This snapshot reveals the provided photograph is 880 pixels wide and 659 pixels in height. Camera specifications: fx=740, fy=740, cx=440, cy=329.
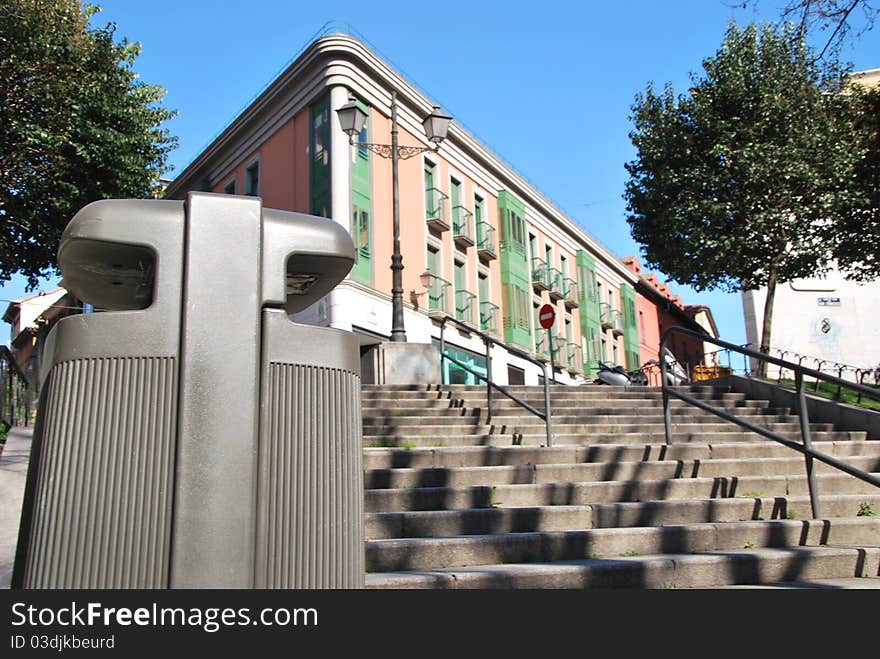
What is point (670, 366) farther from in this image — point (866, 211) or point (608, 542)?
point (866, 211)

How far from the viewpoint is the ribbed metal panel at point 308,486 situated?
164 cm

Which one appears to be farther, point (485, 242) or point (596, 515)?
point (485, 242)

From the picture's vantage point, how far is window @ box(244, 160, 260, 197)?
23.2 metres

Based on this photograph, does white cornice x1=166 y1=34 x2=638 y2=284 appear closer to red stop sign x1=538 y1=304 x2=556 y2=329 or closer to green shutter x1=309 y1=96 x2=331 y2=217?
green shutter x1=309 y1=96 x2=331 y2=217

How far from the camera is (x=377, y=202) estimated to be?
21484mm

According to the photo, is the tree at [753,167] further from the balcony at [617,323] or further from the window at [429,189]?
the balcony at [617,323]

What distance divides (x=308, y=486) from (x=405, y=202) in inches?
849

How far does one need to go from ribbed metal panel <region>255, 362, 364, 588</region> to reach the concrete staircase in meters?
1.95

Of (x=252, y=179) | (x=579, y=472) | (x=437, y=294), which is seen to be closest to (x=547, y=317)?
(x=437, y=294)

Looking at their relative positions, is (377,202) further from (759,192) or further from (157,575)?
(157,575)

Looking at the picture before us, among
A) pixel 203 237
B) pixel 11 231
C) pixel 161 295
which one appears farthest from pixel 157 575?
pixel 11 231

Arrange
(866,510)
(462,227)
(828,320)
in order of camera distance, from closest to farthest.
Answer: (866,510)
(462,227)
(828,320)

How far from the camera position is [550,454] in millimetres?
6043

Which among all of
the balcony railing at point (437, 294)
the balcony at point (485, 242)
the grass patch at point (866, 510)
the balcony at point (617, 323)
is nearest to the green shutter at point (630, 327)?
the balcony at point (617, 323)
